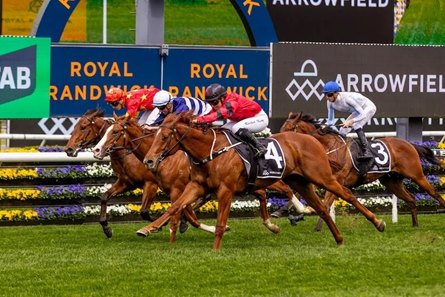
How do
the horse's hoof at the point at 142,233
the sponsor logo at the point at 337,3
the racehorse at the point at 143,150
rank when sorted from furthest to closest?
the sponsor logo at the point at 337,3, the racehorse at the point at 143,150, the horse's hoof at the point at 142,233

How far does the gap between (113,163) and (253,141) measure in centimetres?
239

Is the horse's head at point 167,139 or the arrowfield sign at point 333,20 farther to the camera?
the arrowfield sign at point 333,20

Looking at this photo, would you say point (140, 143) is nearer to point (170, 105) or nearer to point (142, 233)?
point (170, 105)

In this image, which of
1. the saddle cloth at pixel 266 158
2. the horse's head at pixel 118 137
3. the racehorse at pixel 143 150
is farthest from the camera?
A: the horse's head at pixel 118 137

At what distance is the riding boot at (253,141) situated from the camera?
1523 centimetres

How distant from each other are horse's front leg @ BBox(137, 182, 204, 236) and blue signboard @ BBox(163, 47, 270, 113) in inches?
151

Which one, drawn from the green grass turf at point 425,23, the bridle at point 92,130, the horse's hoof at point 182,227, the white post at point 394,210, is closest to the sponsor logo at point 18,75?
the bridle at point 92,130

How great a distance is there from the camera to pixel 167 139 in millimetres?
14883

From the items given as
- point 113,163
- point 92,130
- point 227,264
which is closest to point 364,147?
point 113,163

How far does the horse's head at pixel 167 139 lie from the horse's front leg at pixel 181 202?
0.43 m

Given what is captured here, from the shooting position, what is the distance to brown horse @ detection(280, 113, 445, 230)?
1759cm

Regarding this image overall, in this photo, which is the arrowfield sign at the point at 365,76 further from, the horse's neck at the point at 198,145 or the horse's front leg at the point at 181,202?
the horse's front leg at the point at 181,202

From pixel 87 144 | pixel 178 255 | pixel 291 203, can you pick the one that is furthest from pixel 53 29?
pixel 178 255

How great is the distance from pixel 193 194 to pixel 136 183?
7.30 feet
